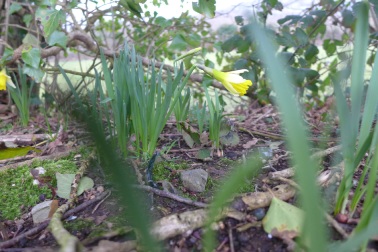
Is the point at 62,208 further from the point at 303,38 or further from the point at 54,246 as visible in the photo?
the point at 303,38

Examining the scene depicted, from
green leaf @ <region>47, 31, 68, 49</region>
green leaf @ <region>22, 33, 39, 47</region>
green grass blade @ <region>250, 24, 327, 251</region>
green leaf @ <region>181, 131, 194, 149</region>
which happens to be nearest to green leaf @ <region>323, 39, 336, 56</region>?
green leaf @ <region>181, 131, 194, 149</region>

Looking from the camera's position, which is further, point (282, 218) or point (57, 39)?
point (57, 39)

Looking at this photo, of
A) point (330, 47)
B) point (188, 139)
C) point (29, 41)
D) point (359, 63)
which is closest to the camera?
point (359, 63)

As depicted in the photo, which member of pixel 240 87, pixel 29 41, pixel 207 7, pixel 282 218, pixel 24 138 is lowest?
pixel 24 138

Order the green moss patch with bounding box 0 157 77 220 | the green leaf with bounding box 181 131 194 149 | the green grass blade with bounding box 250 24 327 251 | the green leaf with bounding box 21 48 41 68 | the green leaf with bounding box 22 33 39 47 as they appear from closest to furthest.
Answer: the green grass blade with bounding box 250 24 327 251
the green moss patch with bounding box 0 157 77 220
the green leaf with bounding box 181 131 194 149
the green leaf with bounding box 21 48 41 68
the green leaf with bounding box 22 33 39 47

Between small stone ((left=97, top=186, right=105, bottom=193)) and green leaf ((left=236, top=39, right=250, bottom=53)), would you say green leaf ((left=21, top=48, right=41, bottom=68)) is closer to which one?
small stone ((left=97, top=186, right=105, bottom=193))

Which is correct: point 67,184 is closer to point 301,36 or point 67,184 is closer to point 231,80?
point 231,80

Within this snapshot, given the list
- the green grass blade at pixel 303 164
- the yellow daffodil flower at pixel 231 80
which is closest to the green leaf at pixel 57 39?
the yellow daffodil flower at pixel 231 80

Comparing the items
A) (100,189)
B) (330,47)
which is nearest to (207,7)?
(100,189)
